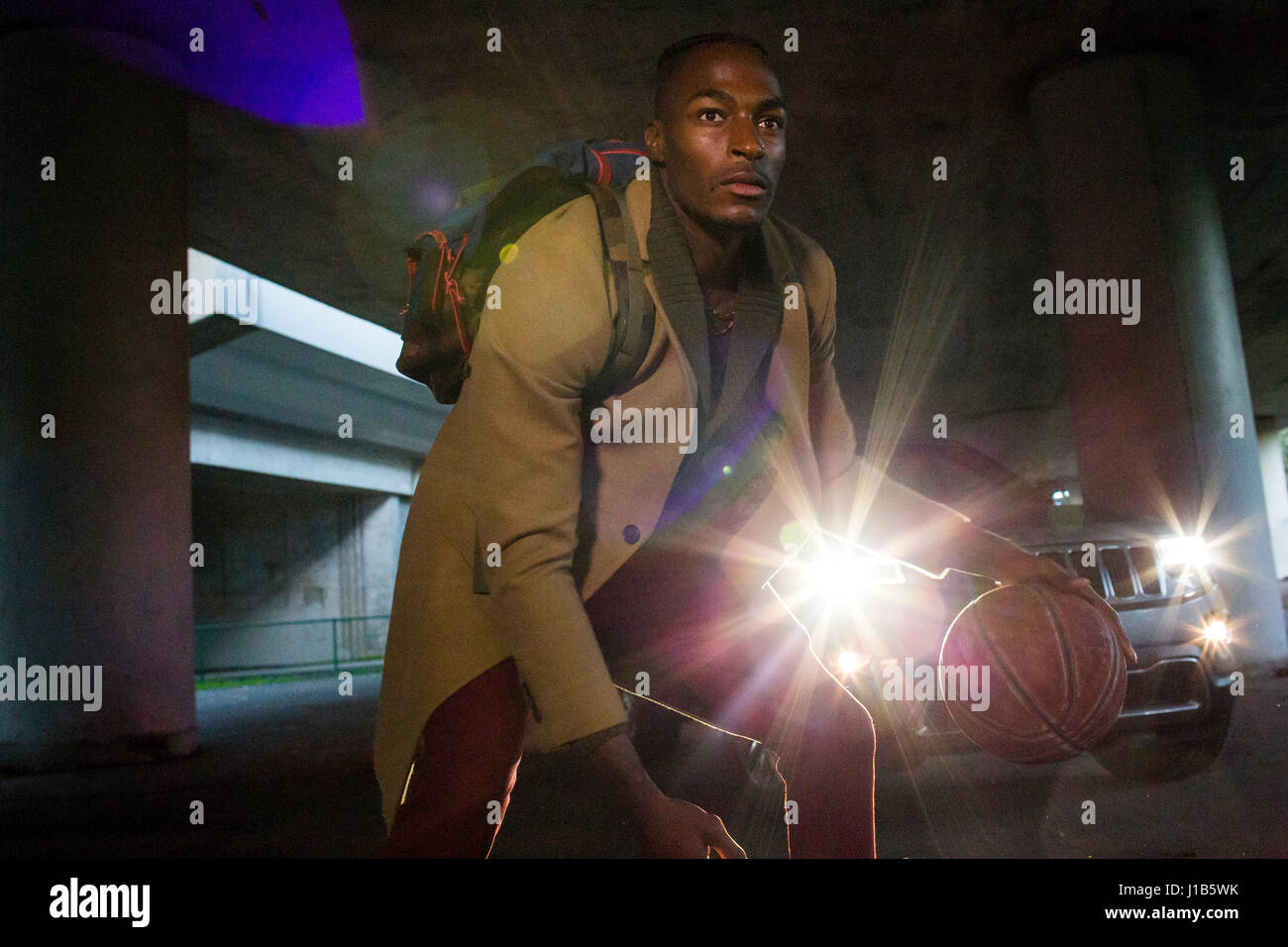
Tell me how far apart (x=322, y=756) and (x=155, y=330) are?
3.45 metres

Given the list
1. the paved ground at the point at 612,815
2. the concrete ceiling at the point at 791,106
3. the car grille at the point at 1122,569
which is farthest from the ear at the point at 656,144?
the concrete ceiling at the point at 791,106

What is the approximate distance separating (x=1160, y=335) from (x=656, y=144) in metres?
8.02

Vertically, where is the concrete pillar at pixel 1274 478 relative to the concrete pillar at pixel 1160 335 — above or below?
above

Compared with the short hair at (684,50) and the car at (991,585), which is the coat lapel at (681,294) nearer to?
the short hair at (684,50)

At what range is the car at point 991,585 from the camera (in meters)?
3.99

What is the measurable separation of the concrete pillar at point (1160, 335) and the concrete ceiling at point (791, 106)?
1.71 feet

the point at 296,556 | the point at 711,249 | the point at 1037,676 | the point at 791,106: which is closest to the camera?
the point at 711,249

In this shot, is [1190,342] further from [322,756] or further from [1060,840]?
[322,756]

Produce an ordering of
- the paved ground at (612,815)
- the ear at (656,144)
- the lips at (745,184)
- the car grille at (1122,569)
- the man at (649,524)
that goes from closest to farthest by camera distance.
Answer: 1. the man at (649,524)
2. the lips at (745,184)
3. the ear at (656,144)
4. the paved ground at (612,815)
5. the car grille at (1122,569)

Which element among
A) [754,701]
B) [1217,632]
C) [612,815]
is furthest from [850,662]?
[1217,632]

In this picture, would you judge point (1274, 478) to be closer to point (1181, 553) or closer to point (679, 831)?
point (1181, 553)

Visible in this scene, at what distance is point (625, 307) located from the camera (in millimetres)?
1804
